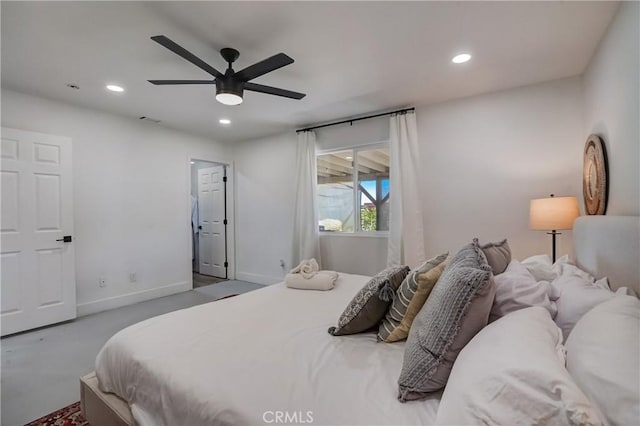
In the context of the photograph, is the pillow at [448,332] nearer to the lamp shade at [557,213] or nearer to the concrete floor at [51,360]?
the lamp shade at [557,213]

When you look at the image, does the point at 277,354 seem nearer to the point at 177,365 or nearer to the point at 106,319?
the point at 177,365

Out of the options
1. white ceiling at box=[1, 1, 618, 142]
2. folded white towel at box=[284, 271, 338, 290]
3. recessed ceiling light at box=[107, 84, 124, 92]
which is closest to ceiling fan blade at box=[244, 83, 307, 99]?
white ceiling at box=[1, 1, 618, 142]

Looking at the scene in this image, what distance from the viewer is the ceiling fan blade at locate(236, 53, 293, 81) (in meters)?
1.91

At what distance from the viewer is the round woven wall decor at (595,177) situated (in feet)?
6.68

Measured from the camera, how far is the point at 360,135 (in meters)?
4.04

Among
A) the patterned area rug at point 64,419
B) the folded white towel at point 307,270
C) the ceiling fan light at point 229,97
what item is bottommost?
the patterned area rug at point 64,419

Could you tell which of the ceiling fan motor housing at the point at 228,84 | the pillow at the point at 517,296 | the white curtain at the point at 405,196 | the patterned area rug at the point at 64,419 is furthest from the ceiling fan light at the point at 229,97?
the patterned area rug at the point at 64,419

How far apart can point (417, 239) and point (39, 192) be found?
4204 millimetres

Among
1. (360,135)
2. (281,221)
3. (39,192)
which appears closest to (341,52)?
(360,135)

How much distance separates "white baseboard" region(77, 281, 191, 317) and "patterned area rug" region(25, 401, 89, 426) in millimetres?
2075

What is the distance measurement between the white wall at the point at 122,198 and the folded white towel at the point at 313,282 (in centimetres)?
280

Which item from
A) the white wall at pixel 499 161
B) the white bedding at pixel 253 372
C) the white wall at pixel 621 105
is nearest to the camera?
the white bedding at pixel 253 372

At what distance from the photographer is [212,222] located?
224 inches

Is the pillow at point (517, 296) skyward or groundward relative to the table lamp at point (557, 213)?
groundward
